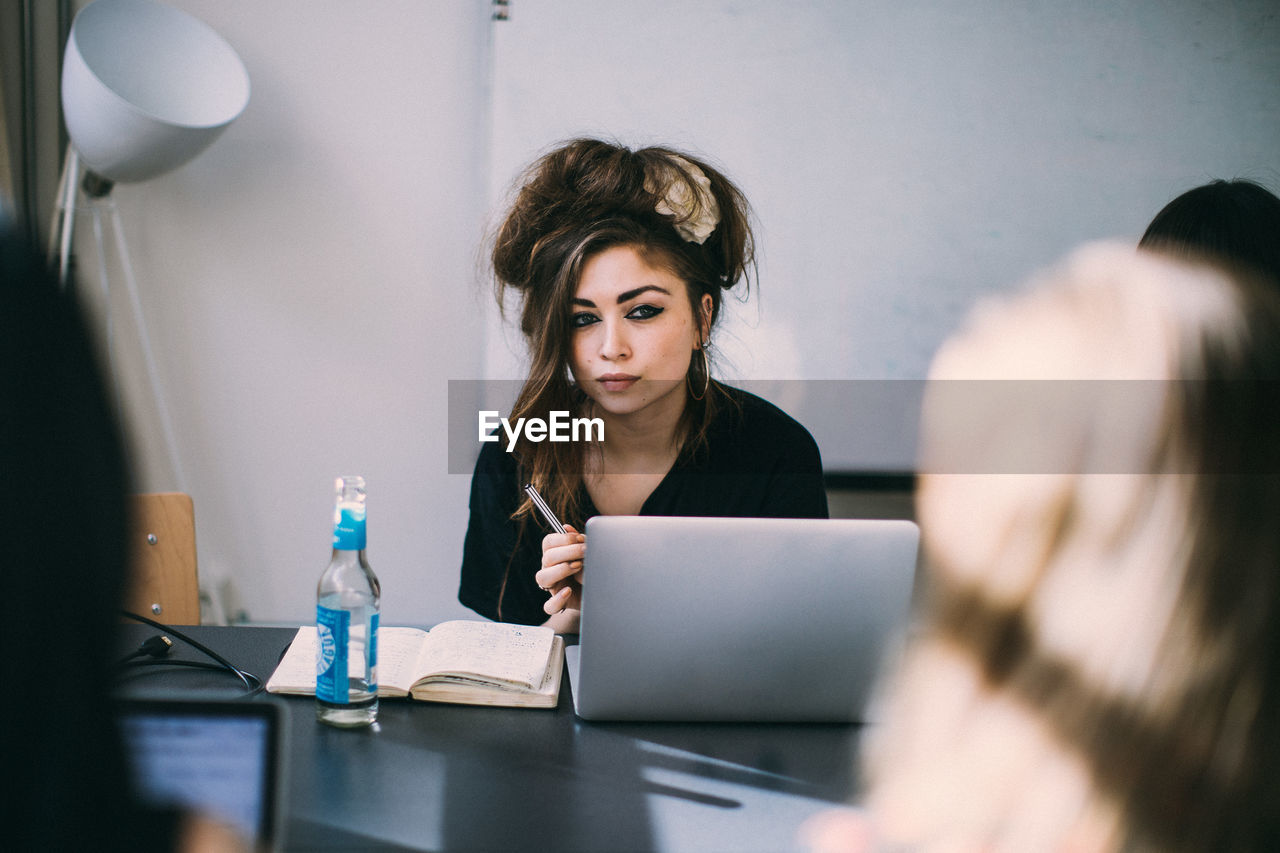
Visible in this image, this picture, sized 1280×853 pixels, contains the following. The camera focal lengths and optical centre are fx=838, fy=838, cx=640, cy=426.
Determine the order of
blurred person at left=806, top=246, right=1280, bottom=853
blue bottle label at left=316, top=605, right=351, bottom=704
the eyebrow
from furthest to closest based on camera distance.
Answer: the eyebrow < blue bottle label at left=316, top=605, right=351, bottom=704 < blurred person at left=806, top=246, right=1280, bottom=853

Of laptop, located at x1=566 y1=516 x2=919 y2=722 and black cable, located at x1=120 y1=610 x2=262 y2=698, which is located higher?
laptop, located at x1=566 y1=516 x2=919 y2=722

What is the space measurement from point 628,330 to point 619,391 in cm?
12

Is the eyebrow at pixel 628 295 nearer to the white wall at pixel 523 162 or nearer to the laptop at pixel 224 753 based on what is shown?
the white wall at pixel 523 162

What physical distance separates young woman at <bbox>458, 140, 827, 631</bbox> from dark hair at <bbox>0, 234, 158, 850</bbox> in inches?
49.7

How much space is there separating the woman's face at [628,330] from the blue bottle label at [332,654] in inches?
Result: 32.8

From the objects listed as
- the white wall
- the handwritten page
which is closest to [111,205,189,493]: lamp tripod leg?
the white wall

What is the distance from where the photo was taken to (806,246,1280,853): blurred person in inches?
19.5

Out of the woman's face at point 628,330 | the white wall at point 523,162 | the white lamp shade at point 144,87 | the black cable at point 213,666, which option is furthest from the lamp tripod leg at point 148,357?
the black cable at point 213,666

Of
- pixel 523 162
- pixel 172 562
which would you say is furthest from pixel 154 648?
pixel 523 162

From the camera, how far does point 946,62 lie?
6.94 feet

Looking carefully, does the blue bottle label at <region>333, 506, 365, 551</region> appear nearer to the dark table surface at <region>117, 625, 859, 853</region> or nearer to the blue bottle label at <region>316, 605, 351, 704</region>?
the blue bottle label at <region>316, 605, 351, 704</region>

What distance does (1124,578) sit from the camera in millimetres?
522

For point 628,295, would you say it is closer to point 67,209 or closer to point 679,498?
point 679,498

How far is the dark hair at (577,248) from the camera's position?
155 centimetres
